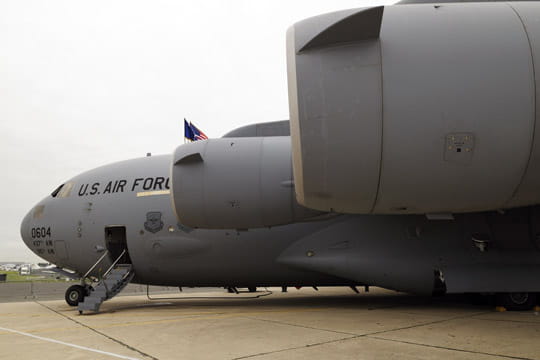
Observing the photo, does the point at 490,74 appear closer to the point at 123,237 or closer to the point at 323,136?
the point at 323,136

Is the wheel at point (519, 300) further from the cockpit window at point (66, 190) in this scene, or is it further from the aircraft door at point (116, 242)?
the cockpit window at point (66, 190)

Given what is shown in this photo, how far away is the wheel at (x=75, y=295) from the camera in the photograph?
11047 mm

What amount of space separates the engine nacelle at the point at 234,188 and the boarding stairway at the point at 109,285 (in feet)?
12.1

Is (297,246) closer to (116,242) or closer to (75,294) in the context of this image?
(116,242)

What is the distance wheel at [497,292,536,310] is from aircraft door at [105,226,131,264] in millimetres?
8647

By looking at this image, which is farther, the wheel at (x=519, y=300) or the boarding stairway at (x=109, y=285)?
the boarding stairway at (x=109, y=285)

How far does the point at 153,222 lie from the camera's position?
10.4 m

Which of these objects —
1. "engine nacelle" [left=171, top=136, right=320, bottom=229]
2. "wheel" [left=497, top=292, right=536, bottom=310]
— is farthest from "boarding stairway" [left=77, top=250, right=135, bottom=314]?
"wheel" [left=497, top=292, right=536, bottom=310]

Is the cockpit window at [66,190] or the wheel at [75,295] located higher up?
the cockpit window at [66,190]

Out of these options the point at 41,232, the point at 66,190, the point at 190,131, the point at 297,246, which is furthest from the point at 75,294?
the point at 190,131

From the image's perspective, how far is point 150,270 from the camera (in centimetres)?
1056

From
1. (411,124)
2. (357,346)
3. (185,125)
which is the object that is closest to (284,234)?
(357,346)

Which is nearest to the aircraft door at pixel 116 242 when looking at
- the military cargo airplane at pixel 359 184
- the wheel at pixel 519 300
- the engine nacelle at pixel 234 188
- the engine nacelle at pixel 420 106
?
the military cargo airplane at pixel 359 184

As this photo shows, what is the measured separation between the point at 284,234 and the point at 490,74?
5738 mm
